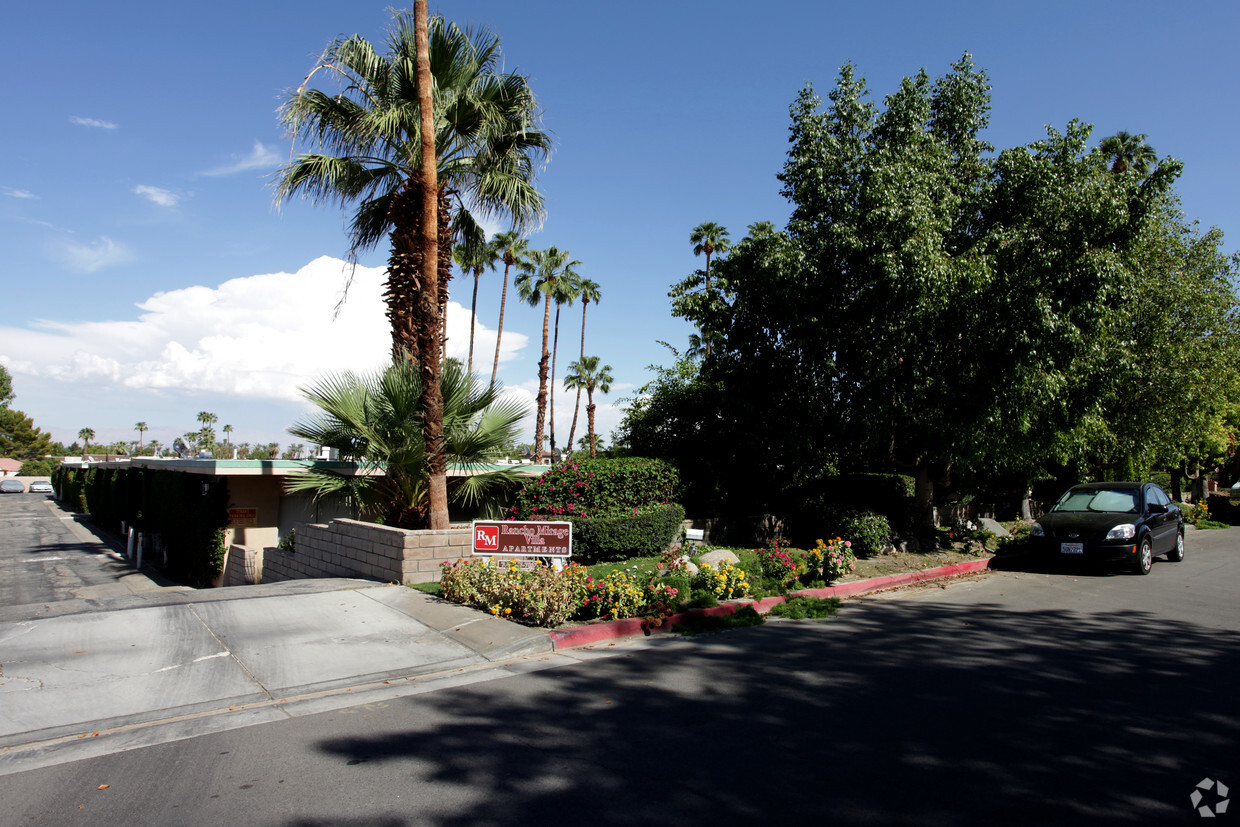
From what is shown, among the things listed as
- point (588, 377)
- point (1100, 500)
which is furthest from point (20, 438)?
point (1100, 500)

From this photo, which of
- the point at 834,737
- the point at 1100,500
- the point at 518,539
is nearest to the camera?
the point at 834,737

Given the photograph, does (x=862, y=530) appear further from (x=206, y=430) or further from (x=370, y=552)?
(x=206, y=430)

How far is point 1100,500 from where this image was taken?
515 inches

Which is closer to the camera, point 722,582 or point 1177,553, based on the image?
point 722,582

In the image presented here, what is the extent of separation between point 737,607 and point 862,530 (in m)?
4.78

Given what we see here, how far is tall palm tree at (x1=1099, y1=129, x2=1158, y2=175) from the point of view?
1123 inches

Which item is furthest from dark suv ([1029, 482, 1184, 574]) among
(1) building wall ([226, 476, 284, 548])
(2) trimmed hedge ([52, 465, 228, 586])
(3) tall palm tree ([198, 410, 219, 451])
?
(3) tall palm tree ([198, 410, 219, 451])

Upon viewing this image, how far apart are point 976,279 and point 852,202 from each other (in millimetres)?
2534

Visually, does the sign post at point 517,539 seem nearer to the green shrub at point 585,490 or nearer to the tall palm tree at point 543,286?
the green shrub at point 585,490

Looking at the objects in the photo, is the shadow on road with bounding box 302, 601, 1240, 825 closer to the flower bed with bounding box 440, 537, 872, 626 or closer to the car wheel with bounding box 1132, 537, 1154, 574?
the flower bed with bounding box 440, 537, 872, 626

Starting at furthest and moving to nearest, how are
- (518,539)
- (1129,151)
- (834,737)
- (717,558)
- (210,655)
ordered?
1. (1129,151)
2. (717,558)
3. (518,539)
4. (210,655)
5. (834,737)

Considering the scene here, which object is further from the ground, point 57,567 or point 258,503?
point 258,503

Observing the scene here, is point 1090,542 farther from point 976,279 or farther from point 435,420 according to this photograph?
point 435,420

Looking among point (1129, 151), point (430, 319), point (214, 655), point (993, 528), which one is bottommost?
point (214, 655)
